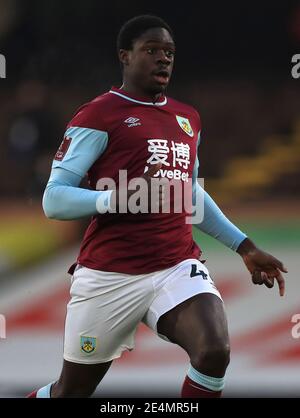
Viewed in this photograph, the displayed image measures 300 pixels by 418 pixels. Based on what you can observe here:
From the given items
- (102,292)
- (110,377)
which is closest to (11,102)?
(110,377)

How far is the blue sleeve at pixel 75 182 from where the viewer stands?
162 inches

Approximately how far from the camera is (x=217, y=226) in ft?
15.5

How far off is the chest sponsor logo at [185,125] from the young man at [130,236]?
0.03 meters

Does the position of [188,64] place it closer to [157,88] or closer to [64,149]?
[157,88]

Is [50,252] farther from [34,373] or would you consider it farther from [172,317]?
[172,317]

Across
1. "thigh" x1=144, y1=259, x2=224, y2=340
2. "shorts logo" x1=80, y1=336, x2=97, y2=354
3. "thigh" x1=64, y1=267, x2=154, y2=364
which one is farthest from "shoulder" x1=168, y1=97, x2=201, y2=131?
"shorts logo" x1=80, y1=336, x2=97, y2=354

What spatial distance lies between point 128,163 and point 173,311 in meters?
0.65

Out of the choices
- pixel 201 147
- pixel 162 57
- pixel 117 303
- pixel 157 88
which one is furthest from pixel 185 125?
pixel 201 147

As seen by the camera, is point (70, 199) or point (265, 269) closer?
point (70, 199)

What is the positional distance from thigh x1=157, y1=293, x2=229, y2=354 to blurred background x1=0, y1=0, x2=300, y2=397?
2062 millimetres

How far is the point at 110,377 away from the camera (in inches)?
252

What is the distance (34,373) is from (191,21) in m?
2.41

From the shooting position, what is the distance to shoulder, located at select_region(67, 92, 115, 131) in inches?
169
